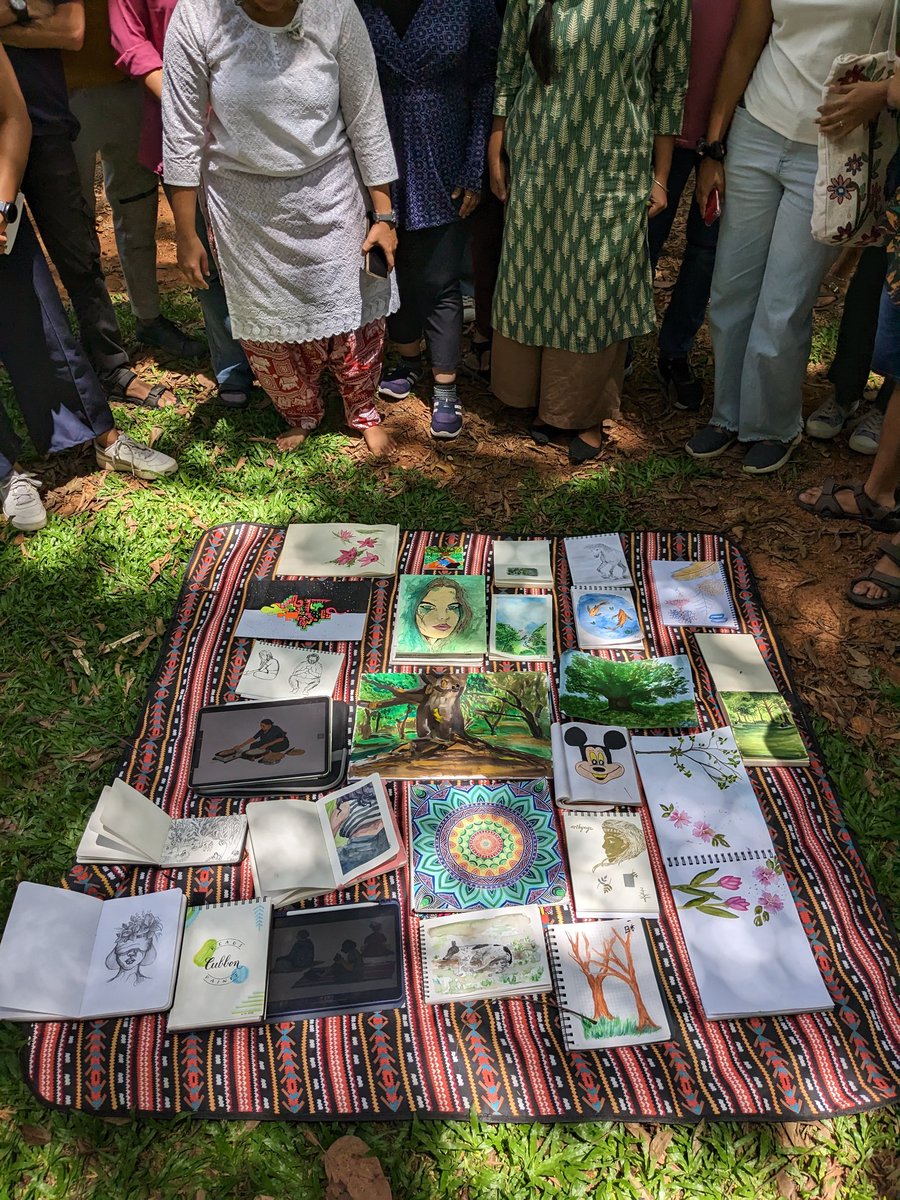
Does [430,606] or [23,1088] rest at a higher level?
[430,606]

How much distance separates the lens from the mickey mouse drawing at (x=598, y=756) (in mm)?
2684

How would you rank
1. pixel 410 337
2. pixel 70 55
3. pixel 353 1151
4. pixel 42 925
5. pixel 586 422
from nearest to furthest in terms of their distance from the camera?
1. pixel 353 1151
2. pixel 42 925
3. pixel 70 55
4. pixel 586 422
5. pixel 410 337

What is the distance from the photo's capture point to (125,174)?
13.2 ft

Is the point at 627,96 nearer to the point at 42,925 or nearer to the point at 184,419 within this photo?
the point at 184,419

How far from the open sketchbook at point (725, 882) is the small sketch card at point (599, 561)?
29.4 inches

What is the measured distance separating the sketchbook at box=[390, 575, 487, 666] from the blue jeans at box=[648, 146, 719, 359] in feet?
5.29

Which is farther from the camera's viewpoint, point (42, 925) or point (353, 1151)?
point (42, 925)

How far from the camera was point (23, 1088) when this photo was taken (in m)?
2.16

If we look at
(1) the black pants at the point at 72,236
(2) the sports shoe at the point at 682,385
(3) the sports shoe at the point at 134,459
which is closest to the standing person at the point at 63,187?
(1) the black pants at the point at 72,236

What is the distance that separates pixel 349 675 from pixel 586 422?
165 cm

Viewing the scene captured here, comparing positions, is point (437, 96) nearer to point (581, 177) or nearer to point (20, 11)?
point (581, 177)

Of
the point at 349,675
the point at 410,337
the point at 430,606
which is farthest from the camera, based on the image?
the point at 410,337

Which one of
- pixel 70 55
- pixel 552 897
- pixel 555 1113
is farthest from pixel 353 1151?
pixel 70 55

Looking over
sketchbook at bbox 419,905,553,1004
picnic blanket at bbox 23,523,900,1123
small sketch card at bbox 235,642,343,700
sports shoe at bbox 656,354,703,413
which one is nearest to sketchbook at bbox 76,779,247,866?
picnic blanket at bbox 23,523,900,1123
